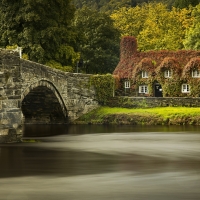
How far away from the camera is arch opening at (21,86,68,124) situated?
5203 centimetres

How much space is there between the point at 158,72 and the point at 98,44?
1844 centimetres

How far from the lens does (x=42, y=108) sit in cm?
5472

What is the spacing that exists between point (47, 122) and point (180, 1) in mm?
49592

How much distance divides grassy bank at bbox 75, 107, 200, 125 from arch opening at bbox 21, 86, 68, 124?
1775 mm

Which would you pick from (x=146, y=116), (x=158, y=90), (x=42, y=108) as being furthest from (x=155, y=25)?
(x=42, y=108)

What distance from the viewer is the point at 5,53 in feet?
102

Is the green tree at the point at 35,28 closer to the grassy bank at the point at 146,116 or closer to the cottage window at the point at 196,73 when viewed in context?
the grassy bank at the point at 146,116

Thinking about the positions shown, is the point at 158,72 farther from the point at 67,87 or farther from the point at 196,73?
the point at 67,87

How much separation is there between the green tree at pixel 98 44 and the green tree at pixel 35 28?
65.6 feet

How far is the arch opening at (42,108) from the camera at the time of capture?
171 feet

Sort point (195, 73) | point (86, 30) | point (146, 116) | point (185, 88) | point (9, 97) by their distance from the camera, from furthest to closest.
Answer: point (86, 30), point (195, 73), point (185, 88), point (146, 116), point (9, 97)

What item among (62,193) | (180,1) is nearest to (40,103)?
(62,193)

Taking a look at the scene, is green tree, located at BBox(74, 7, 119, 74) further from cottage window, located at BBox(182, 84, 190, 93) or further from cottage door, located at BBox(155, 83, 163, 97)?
cottage window, located at BBox(182, 84, 190, 93)

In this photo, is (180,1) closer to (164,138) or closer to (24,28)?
(24,28)
